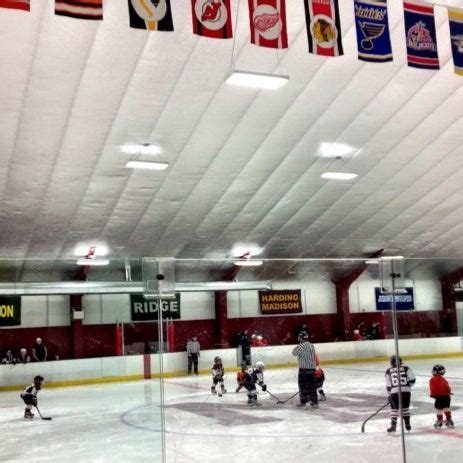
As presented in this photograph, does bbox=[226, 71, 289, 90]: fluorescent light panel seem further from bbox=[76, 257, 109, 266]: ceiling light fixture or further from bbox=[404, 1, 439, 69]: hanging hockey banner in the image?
bbox=[76, 257, 109, 266]: ceiling light fixture

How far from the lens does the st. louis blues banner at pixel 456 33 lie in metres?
11.0

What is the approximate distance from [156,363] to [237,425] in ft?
6.08

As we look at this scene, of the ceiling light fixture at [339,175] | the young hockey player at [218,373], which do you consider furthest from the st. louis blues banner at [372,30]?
the ceiling light fixture at [339,175]

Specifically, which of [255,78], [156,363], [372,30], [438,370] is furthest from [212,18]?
[438,370]

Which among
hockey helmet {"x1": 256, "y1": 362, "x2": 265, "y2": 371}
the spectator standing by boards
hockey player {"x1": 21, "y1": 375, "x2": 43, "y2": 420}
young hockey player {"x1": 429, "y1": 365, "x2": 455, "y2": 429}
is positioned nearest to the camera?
hockey player {"x1": 21, "y1": 375, "x2": 43, "y2": 420}

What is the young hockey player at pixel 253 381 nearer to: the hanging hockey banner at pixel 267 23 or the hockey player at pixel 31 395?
the hockey player at pixel 31 395

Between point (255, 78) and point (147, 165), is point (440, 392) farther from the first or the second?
point (147, 165)

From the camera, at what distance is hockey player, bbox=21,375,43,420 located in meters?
7.13

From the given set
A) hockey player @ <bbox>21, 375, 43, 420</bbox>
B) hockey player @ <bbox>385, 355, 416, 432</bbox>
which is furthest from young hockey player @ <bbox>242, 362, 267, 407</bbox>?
hockey player @ <bbox>21, 375, 43, 420</bbox>

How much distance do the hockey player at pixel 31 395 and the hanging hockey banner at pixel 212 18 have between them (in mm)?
5047

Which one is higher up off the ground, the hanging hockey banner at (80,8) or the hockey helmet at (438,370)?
the hanging hockey banner at (80,8)

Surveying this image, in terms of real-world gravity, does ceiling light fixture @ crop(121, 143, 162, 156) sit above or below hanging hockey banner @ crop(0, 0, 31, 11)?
above

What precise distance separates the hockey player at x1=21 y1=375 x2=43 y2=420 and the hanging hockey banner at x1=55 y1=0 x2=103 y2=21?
445 centimetres

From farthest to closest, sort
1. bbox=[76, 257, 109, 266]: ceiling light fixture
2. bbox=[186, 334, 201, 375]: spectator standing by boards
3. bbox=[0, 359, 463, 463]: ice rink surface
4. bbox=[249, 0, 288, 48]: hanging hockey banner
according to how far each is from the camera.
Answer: bbox=[249, 0, 288, 48]: hanging hockey banner, bbox=[0, 359, 463, 463]: ice rink surface, bbox=[186, 334, 201, 375]: spectator standing by boards, bbox=[76, 257, 109, 266]: ceiling light fixture
